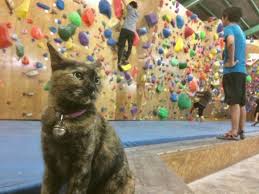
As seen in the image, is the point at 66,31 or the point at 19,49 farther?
the point at 66,31

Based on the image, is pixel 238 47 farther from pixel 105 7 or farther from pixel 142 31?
pixel 142 31

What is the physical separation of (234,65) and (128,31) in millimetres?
2642

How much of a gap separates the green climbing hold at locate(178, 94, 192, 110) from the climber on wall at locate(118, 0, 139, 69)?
280 centimetres

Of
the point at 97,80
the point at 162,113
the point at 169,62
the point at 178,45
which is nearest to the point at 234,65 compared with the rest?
the point at 97,80

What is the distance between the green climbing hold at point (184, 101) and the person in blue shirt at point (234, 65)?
187 inches

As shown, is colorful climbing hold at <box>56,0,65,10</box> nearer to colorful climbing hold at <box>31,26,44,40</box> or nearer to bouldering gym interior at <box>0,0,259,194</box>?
bouldering gym interior at <box>0,0,259,194</box>

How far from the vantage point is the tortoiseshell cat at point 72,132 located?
53.6 inches

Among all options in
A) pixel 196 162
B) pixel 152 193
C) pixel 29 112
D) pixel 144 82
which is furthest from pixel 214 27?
pixel 152 193

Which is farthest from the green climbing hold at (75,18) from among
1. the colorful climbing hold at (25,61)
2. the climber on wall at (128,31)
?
the climber on wall at (128,31)

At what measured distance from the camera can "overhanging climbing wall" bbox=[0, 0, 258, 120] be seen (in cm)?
491

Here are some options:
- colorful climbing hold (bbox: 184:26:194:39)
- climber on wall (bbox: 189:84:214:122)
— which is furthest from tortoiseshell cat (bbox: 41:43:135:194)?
climber on wall (bbox: 189:84:214:122)

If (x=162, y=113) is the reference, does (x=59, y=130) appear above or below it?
above

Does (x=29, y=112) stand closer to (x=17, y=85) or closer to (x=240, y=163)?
(x=17, y=85)

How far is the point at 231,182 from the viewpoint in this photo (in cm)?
395
